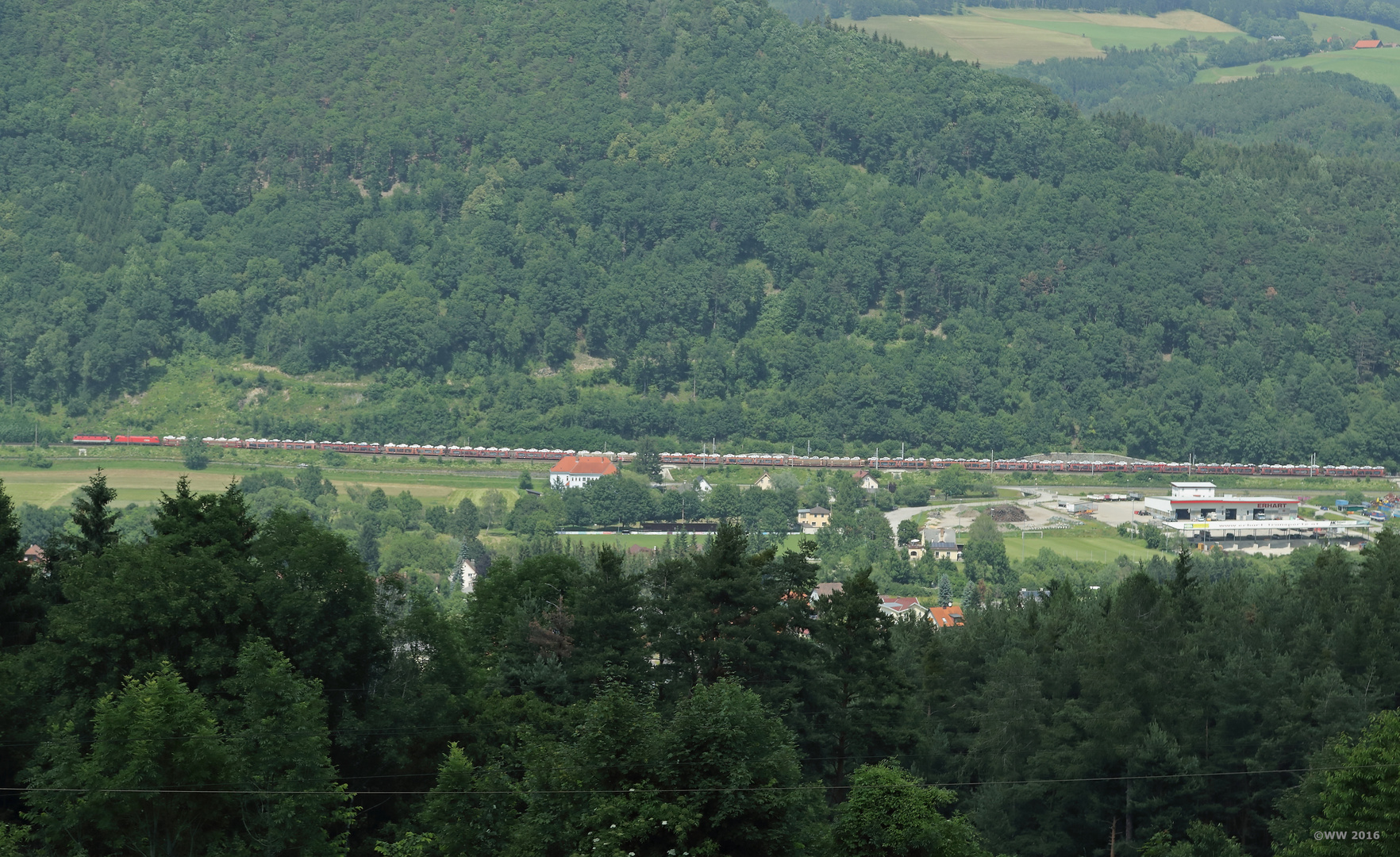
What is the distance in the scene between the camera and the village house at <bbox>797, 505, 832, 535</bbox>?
123800mm

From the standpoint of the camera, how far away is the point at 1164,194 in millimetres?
182500

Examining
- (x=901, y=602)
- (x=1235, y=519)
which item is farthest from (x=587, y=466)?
(x=901, y=602)

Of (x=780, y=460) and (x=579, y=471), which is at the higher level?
(x=780, y=460)

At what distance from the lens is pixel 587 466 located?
449 feet

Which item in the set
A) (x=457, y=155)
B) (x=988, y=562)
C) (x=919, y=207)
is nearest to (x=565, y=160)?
(x=457, y=155)

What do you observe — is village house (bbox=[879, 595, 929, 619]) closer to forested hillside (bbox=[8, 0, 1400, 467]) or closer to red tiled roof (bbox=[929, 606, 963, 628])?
red tiled roof (bbox=[929, 606, 963, 628])

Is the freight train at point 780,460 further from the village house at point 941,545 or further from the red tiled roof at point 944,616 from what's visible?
the red tiled roof at point 944,616

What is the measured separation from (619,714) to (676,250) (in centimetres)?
14218

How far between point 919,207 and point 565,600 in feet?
441

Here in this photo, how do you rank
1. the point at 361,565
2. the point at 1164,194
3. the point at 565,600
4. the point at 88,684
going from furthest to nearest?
1. the point at 1164,194
2. the point at 565,600
3. the point at 361,565
4. the point at 88,684

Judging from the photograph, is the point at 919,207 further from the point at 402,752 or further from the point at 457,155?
the point at 402,752

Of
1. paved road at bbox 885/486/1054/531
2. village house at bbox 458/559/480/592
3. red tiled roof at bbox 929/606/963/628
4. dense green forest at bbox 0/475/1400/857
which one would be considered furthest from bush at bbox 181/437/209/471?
dense green forest at bbox 0/475/1400/857

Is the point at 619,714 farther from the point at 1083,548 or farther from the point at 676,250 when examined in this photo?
the point at 676,250

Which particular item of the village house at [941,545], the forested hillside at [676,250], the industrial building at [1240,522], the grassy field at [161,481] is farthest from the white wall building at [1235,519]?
the grassy field at [161,481]
